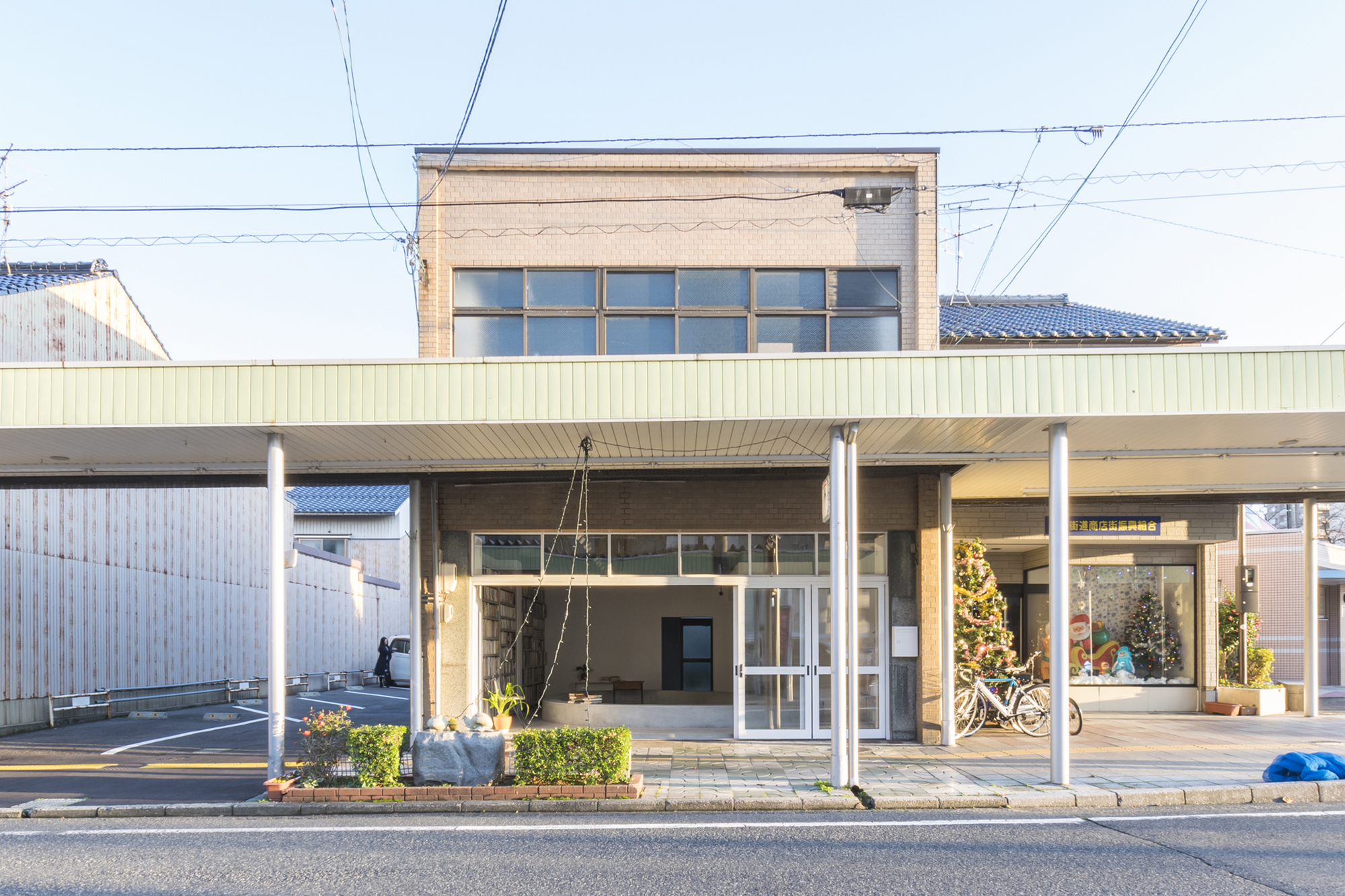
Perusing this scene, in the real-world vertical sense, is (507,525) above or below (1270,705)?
above

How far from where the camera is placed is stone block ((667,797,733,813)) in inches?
383

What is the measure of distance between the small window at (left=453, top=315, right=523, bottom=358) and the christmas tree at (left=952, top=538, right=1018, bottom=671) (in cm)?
679

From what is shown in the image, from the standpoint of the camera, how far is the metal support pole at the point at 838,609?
10.5 meters

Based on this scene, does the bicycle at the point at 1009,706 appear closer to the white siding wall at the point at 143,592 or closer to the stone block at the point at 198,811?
the stone block at the point at 198,811

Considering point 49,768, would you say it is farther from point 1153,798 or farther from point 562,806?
point 1153,798

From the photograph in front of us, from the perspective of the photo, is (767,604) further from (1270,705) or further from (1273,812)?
(1270,705)

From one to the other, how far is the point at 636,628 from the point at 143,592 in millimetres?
9775

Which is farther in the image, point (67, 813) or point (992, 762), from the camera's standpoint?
point (992, 762)

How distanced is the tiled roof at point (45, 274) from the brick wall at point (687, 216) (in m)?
8.50

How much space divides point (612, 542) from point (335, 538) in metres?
26.5

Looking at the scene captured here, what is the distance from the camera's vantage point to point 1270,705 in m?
17.8

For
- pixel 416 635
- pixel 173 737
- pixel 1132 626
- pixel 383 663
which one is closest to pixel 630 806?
pixel 416 635

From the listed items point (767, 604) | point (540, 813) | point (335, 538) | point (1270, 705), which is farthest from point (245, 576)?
point (1270, 705)

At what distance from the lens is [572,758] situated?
1020cm
